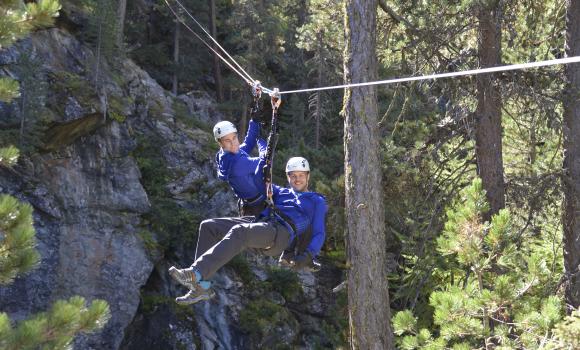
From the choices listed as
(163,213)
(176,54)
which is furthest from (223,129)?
(176,54)

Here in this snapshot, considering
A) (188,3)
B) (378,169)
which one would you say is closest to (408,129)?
(378,169)

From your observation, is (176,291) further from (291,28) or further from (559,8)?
(291,28)

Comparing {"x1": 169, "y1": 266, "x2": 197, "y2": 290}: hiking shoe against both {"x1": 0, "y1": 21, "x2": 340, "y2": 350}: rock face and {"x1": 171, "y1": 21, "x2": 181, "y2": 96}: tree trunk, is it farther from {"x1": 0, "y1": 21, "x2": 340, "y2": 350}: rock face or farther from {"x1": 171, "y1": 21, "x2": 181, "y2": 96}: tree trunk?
{"x1": 171, "y1": 21, "x2": 181, "y2": 96}: tree trunk

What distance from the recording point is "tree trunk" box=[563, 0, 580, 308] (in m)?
8.52

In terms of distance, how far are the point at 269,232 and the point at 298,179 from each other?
0.77 meters

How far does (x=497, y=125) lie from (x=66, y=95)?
9.80 meters

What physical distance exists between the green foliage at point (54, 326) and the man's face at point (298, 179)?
2559mm

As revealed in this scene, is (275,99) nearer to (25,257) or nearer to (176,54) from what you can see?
(25,257)

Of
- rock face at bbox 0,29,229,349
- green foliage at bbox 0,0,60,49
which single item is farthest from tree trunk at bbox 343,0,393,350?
rock face at bbox 0,29,229,349

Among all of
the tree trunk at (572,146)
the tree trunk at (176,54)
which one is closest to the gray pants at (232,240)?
the tree trunk at (572,146)

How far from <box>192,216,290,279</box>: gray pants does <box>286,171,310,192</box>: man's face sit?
1.72 feet

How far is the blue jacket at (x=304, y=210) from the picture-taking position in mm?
6734

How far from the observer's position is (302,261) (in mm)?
6844

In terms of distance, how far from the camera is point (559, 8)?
9.62 metres
